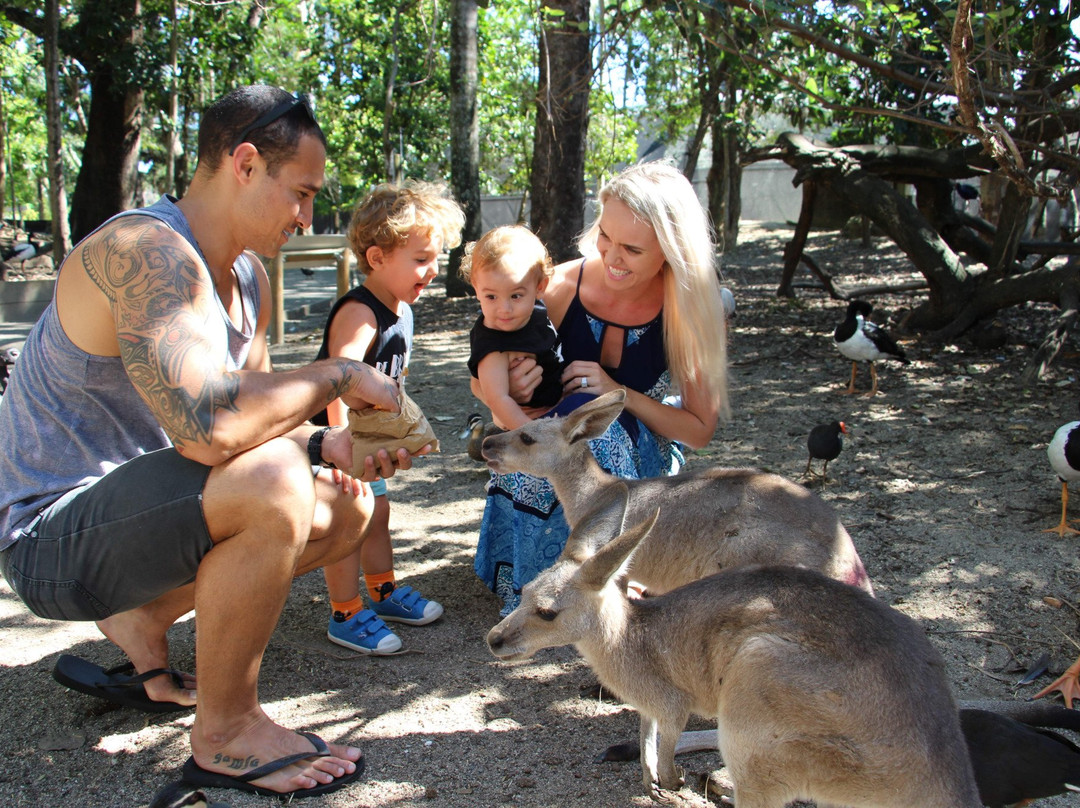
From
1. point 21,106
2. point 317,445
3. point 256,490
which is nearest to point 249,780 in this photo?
point 256,490

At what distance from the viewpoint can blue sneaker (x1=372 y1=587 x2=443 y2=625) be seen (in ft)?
11.5

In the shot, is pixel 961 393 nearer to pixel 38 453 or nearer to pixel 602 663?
pixel 602 663

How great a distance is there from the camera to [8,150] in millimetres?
27062

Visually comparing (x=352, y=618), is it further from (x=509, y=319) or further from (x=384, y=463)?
(x=509, y=319)

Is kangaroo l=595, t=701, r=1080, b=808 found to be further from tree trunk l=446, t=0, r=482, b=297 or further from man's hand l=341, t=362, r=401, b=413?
tree trunk l=446, t=0, r=482, b=297

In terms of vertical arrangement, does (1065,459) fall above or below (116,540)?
below

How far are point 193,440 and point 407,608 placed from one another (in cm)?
145

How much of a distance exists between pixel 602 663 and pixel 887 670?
0.76m

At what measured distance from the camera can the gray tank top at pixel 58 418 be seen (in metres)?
2.46

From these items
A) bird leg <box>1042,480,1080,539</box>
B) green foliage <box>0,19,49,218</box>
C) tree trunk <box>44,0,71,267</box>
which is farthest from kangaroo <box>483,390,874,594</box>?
green foliage <box>0,19,49,218</box>

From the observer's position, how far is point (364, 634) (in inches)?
129

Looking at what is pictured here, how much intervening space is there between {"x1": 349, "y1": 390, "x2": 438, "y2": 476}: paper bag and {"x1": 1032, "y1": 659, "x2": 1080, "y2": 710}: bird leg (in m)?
2.12

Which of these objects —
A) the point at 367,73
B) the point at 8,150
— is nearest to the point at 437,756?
the point at 367,73

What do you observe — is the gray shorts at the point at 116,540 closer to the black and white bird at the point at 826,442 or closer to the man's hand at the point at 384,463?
the man's hand at the point at 384,463
